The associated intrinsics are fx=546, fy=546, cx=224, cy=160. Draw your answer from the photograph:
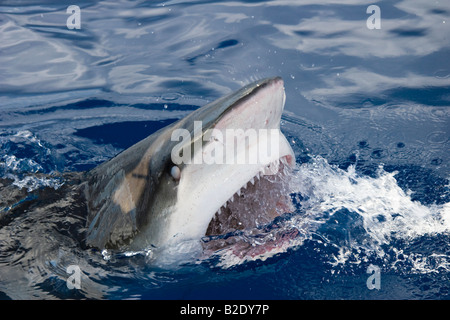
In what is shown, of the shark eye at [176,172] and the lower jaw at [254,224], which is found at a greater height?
the shark eye at [176,172]

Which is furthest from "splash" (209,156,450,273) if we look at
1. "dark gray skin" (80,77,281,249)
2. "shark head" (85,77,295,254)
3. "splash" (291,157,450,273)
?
"dark gray skin" (80,77,281,249)

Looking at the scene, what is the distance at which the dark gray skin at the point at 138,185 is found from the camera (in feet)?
7.03

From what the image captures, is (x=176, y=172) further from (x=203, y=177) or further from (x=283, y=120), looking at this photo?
(x=283, y=120)

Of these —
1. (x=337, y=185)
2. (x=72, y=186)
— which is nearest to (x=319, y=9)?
(x=337, y=185)

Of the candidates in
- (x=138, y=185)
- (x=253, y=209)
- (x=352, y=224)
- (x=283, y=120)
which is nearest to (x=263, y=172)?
(x=253, y=209)

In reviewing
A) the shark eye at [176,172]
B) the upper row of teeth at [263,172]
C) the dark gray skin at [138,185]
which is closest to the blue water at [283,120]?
the dark gray skin at [138,185]

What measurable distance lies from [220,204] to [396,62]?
11.0 ft

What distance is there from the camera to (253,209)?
2428 millimetres

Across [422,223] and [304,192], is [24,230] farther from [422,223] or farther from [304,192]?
[422,223]

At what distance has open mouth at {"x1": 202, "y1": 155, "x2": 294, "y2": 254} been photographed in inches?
91.7

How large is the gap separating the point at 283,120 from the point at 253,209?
203 cm

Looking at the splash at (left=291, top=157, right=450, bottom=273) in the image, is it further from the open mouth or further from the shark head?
the shark head

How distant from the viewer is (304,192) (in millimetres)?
2830

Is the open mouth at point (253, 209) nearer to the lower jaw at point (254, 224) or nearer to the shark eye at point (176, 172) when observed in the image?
the lower jaw at point (254, 224)
